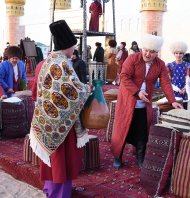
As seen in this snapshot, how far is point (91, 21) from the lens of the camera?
10.5 m

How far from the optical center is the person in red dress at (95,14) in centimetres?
1046

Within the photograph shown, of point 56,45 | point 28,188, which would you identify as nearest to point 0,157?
point 28,188

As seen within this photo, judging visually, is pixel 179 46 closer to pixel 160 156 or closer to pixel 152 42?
pixel 152 42

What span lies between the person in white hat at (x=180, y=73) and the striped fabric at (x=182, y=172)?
2133 mm

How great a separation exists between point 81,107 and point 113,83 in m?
9.26

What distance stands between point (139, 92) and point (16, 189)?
1.58m

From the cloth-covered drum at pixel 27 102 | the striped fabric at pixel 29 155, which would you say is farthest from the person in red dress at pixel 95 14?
the striped fabric at pixel 29 155

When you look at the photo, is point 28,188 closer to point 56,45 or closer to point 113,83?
point 56,45

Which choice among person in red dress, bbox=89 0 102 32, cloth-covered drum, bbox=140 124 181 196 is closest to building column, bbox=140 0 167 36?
person in red dress, bbox=89 0 102 32

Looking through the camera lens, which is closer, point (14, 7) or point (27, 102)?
point (27, 102)

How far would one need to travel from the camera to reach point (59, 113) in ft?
9.60

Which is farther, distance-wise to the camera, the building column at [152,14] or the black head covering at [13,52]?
the building column at [152,14]

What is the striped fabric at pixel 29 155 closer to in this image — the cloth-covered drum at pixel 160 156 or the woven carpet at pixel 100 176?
the woven carpet at pixel 100 176

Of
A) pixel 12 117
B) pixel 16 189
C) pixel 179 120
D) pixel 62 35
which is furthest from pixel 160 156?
pixel 12 117
